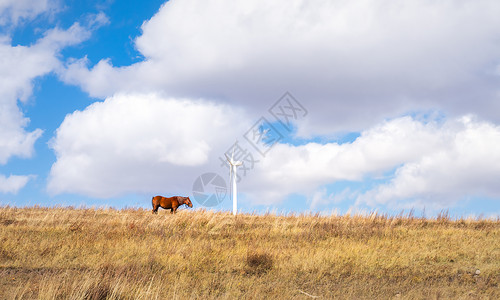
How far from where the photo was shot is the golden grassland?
855cm

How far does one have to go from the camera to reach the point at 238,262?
448 inches

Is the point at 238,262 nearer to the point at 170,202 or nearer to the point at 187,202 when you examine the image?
the point at 187,202

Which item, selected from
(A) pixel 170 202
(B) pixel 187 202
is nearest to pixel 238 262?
(B) pixel 187 202

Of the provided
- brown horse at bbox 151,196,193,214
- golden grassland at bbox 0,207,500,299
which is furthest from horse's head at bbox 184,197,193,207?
golden grassland at bbox 0,207,500,299

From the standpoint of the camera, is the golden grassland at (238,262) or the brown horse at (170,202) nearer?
the golden grassland at (238,262)

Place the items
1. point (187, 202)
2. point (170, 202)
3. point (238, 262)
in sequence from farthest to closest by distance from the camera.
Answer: point (170, 202), point (187, 202), point (238, 262)

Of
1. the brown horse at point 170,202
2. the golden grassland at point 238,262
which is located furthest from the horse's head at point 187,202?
the golden grassland at point 238,262

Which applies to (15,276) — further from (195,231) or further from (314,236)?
(314,236)

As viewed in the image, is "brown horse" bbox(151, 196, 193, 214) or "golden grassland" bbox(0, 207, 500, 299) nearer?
"golden grassland" bbox(0, 207, 500, 299)

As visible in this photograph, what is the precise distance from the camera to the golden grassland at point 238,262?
8555 mm

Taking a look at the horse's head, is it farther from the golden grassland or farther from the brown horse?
the golden grassland

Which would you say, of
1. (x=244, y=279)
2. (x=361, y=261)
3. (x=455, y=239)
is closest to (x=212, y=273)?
(x=244, y=279)

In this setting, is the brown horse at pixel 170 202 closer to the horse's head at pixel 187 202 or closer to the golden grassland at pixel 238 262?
the horse's head at pixel 187 202

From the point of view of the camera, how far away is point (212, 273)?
10.4 metres
